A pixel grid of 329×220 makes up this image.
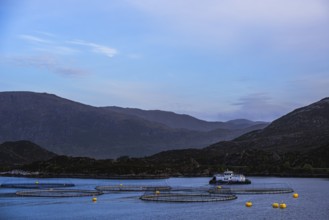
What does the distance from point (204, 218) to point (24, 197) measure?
64.1 metres

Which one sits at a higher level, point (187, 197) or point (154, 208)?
point (187, 197)

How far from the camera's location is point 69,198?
14650 cm

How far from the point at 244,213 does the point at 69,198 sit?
181 ft

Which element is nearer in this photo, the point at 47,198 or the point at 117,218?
the point at 117,218

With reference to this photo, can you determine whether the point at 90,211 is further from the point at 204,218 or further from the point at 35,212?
the point at 204,218

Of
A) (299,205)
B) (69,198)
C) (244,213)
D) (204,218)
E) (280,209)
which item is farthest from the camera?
(69,198)

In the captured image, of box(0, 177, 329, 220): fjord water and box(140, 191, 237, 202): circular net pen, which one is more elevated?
→ box(140, 191, 237, 202): circular net pen

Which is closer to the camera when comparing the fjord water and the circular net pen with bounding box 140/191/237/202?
the fjord water

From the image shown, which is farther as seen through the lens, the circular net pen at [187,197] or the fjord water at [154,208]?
the circular net pen at [187,197]

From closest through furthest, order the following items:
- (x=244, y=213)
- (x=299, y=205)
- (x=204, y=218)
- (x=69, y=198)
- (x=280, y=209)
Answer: (x=204, y=218) → (x=244, y=213) → (x=280, y=209) → (x=299, y=205) → (x=69, y=198)

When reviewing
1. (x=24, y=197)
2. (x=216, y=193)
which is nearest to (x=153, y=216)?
(x=216, y=193)

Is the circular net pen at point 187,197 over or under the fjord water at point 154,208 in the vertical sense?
over

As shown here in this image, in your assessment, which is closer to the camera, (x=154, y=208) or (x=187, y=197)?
(x=154, y=208)

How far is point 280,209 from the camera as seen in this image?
11625 cm
